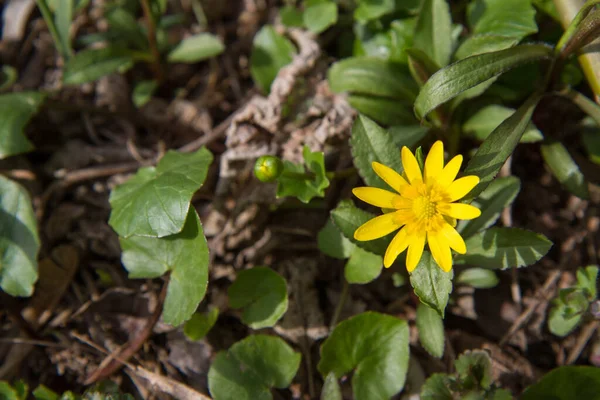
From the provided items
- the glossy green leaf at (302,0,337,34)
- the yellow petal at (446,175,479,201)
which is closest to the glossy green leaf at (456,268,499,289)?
the yellow petal at (446,175,479,201)

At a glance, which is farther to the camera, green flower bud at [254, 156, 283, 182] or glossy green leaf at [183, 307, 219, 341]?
glossy green leaf at [183, 307, 219, 341]

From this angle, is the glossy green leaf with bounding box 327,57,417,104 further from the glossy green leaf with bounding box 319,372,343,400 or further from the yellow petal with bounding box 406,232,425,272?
the glossy green leaf with bounding box 319,372,343,400

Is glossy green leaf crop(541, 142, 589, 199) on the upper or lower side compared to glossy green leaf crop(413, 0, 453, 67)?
lower

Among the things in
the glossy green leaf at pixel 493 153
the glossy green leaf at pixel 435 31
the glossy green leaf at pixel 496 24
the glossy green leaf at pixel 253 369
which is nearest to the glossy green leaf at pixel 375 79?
the glossy green leaf at pixel 435 31

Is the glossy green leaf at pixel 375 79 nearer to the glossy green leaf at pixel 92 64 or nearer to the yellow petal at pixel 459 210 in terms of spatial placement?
the yellow petal at pixel 459 210

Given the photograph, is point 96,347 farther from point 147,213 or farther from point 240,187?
point 240,187

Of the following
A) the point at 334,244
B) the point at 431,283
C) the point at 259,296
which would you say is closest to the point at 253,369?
the point at 259,296
